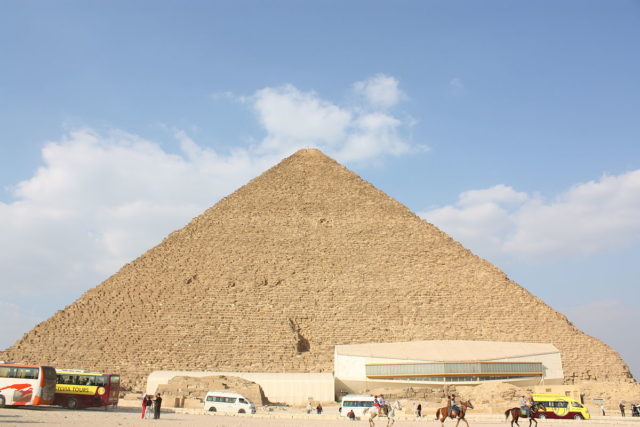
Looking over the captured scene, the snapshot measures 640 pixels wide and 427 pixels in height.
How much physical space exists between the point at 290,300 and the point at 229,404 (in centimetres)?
1543

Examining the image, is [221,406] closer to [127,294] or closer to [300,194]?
[127,294]

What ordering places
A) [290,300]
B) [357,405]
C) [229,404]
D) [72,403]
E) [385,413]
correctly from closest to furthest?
[385,413], [72,403], [357,405], [229,404], [290,300]

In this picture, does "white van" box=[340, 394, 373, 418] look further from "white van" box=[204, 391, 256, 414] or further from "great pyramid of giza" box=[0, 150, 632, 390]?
"great pyramid of giza" box=[0, 150, 632, 390]

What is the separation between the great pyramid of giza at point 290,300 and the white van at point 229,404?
10.5 m

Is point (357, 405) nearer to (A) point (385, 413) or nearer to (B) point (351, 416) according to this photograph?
(B) point (351, 416)

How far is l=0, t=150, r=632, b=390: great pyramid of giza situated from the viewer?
37.1 m

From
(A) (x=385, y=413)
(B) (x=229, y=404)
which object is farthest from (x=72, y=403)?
(A) (x=385, y=413)

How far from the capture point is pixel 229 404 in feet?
82.0

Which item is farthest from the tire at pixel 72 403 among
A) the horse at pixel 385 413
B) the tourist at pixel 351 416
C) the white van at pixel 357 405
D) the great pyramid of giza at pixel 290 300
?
the great pyramid of giza at pixel 290 300

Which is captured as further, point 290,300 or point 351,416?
point 290,300

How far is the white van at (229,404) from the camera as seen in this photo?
24719 millimetres

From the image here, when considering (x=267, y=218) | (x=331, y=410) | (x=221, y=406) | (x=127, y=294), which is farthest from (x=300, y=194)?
(x=221, y=406)

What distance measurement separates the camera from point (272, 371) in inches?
1405

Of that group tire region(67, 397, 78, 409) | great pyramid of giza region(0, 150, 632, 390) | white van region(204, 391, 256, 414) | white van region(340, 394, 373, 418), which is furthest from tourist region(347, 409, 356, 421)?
great pyramid of giza region(0, 150, 632, 390)
